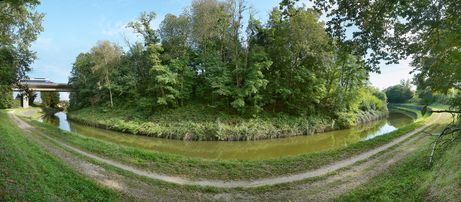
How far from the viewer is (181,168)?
1238 cm

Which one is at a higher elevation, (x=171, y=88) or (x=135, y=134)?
(x=171, y=88)

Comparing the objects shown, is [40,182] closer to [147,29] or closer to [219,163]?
[219,163]

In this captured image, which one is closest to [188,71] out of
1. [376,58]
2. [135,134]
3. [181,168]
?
[135,134]

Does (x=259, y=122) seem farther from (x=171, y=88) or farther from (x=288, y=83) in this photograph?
(x=171, y=88)

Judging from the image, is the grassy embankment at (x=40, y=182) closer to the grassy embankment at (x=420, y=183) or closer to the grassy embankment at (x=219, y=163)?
the grassy embankment at (x=219, y=163)

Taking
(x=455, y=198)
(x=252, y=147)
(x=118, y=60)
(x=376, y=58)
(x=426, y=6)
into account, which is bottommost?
(x=252, y=147)

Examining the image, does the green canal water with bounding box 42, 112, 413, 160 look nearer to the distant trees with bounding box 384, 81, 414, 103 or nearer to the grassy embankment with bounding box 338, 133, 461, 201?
the grassy embankment with bounding box 338, 133, 461, 201

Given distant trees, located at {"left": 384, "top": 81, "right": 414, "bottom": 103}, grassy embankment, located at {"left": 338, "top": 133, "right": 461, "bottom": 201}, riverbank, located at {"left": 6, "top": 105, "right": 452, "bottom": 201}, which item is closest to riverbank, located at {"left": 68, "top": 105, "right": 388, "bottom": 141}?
riverbank, located at {"left": 6, "top": 105, "right": 452, "bottom": 201}

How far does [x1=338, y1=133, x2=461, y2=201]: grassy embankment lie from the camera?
6.45 metres

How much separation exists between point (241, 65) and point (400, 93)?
4783 centimetres

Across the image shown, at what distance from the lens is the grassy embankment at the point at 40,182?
6721mm

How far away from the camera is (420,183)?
802cm

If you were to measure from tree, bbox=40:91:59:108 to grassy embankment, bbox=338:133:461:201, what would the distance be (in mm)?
58924

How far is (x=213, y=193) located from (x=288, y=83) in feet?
68.0
